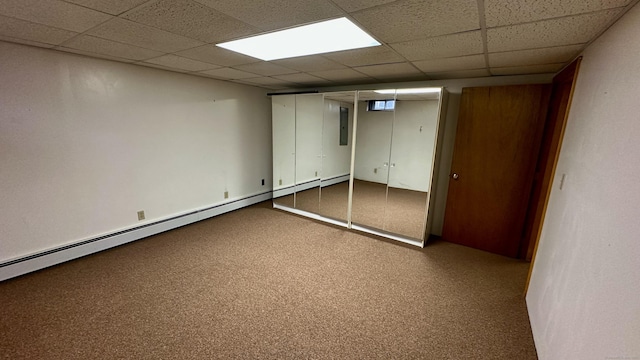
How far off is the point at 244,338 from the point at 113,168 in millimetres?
2596

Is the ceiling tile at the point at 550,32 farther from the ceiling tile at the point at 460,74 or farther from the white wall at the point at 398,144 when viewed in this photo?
the white wall at the point at 398,144

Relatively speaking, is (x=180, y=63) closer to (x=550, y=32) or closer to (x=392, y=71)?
(x=392, y=71)

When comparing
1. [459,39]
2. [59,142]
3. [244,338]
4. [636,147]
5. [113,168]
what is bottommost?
[244,338]

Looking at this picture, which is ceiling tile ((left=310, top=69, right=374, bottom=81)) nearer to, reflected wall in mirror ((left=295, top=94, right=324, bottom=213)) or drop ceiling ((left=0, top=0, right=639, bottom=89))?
drop ceiling ((left=0, top=0, right=639, bottom=89))

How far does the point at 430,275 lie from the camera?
2.68 m

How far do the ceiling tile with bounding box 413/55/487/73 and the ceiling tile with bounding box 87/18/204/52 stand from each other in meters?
2.16

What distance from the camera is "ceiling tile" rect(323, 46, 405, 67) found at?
7.02 feet

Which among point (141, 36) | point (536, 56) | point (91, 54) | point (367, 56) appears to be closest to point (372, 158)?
point (367, 56)

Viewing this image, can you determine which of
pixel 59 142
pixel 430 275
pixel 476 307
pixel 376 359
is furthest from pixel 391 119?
pixel 59 142

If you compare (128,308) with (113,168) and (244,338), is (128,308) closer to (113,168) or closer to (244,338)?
(244,338)

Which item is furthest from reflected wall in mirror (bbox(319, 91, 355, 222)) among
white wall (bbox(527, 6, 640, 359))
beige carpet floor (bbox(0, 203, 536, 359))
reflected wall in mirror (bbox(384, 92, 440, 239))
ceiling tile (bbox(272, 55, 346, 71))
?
white wall (bbox(527, 6, 640, 359))

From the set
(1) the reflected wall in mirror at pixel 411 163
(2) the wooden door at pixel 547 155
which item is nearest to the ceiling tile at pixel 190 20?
(1) the reflected wall in mirror at pixel 411 163

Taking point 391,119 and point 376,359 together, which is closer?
point 376,359

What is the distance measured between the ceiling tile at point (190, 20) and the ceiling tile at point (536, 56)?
2.17m
